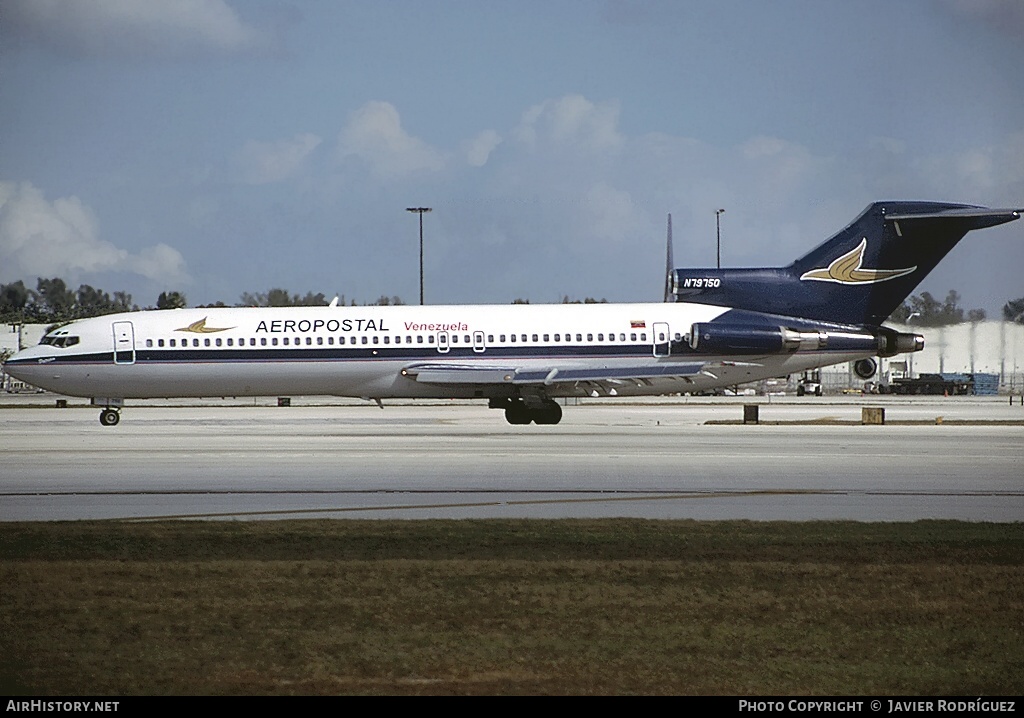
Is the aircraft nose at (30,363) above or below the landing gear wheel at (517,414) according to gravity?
above

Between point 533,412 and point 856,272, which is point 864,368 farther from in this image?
point 533,412

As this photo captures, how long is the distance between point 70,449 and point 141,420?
13.6 m

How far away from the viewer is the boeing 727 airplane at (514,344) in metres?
37.5

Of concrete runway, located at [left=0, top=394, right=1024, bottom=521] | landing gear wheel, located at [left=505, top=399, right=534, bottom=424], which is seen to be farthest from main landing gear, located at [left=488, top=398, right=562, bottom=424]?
concrete runway, located at [left=0, top=394, right=1024, bottom=521]

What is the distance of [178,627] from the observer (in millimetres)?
9602

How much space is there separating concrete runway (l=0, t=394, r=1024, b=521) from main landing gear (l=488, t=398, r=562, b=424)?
2.99 ft

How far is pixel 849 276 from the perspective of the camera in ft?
130

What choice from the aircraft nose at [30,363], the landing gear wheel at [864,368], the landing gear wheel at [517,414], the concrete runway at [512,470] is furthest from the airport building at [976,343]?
the aircraft nose at [30,363]

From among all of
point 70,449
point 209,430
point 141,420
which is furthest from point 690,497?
point 141,420

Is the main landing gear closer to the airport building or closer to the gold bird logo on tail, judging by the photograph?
the gold bird logo on tail

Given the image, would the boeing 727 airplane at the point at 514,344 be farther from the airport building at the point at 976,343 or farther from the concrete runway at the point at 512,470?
the airport building at the point at 976,343

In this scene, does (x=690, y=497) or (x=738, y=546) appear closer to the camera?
(x=738, y=546)

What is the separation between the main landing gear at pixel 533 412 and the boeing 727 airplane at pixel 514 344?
0.04m
